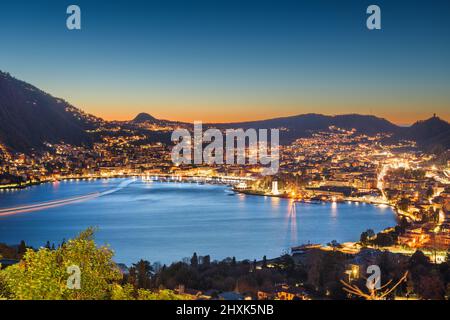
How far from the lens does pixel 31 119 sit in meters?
31.3

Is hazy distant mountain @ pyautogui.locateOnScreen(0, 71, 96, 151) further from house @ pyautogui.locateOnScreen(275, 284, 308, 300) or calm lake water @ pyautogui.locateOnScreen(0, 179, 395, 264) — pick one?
house @ pyautogui.locateOnScreen(275, 284, 308, 300)

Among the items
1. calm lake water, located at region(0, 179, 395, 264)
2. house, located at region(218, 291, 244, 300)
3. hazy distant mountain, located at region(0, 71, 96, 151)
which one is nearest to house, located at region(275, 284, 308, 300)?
house, located at region(218, 291, 244, 300)

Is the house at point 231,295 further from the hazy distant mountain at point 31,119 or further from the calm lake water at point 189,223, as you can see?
the hazy distant mountain at point 31,119

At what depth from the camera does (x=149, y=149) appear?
35.1 metres

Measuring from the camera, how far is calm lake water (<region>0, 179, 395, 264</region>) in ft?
27.0

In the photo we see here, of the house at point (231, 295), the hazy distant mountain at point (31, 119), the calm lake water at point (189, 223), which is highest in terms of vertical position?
the hazy distant mountain at point (31, 119)

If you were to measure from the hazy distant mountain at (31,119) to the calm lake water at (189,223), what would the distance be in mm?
12724

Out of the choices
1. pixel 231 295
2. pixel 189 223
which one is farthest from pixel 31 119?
pixel 231 295

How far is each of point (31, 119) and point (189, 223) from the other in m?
23.2

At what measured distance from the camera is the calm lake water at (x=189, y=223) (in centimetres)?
823

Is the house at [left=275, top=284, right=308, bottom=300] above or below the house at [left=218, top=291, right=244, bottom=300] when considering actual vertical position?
below

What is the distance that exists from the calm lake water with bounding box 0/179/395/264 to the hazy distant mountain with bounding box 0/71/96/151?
12724 mm

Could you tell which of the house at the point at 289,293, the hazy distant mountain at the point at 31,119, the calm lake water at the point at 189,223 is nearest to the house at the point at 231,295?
the house at the point at 289,293

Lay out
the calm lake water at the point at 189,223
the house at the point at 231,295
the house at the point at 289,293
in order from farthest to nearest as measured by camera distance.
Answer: the calm lake water at the point at 189,223, the house at the point at 289,293, the house at the point at 231,295
